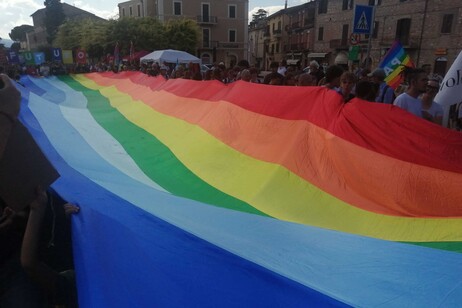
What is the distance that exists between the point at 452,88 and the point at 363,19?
2.66m

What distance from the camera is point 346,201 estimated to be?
2783mm

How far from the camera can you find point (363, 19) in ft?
19.9

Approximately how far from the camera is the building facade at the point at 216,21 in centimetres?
4744

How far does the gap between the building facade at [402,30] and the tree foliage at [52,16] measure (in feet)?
146

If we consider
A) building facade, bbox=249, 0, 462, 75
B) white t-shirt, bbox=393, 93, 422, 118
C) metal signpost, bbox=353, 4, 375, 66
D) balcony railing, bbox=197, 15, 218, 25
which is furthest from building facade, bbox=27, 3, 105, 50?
white t-shirt, bbox=393, 93, 422, 118

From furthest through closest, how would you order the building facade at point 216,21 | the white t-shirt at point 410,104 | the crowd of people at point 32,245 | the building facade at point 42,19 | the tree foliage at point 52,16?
the building facade at point 42,19 → the tree foliage at point 52,16 → the building facade at point 216,21 → the white t-shirt at point 410,104 → the crowd of people at point 32,245

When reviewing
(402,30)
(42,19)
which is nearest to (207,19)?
(402,30)

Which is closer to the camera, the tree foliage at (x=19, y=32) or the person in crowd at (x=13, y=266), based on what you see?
the person in crowd at (x=13, y=266)

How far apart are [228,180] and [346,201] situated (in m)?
1.09

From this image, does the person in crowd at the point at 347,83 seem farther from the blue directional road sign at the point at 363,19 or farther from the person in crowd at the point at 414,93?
the blue directional road sign at the point at 363,19

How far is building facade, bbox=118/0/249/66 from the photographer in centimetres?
4744

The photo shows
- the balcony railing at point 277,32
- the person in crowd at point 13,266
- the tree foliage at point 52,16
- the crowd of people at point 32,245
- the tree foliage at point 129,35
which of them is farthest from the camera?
the tree foliage at point 52,16

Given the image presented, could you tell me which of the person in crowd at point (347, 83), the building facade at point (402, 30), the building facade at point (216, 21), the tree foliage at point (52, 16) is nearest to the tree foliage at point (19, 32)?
the tree foliage at point (52, 16)

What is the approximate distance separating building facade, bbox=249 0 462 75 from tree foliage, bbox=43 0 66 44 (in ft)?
146
